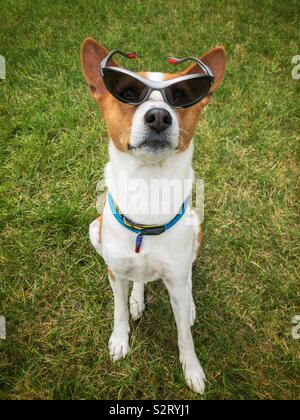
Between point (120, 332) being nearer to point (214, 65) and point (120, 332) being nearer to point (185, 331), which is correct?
point (185, 331)

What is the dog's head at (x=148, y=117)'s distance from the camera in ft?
5.74

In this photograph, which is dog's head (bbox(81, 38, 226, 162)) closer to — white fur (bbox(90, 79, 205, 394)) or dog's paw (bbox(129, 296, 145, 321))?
white fur (bbox(90, 79, 205, 394))

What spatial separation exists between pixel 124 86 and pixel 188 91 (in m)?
0.30

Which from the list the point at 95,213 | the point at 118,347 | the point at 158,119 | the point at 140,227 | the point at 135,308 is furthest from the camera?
the point at 95,213

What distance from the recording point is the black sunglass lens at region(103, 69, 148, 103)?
1.79 m

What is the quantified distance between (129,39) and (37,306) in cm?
350

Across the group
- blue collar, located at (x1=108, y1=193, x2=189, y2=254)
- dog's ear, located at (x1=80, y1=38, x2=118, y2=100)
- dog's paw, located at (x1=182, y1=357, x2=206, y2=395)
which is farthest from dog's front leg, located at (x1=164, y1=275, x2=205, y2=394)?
dog's ear, located at (x1=80, y1=38, x2=118, y2=100)

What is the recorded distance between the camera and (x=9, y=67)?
14.7 ft

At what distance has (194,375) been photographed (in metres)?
2.47

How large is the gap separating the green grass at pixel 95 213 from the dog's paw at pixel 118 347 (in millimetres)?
48

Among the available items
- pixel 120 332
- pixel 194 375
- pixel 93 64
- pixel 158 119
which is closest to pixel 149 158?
pixel 158 119

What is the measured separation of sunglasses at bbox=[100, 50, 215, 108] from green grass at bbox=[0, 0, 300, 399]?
1.53 m

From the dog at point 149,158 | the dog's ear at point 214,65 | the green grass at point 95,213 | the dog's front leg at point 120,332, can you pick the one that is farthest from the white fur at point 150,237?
the green grass at point 95,213
